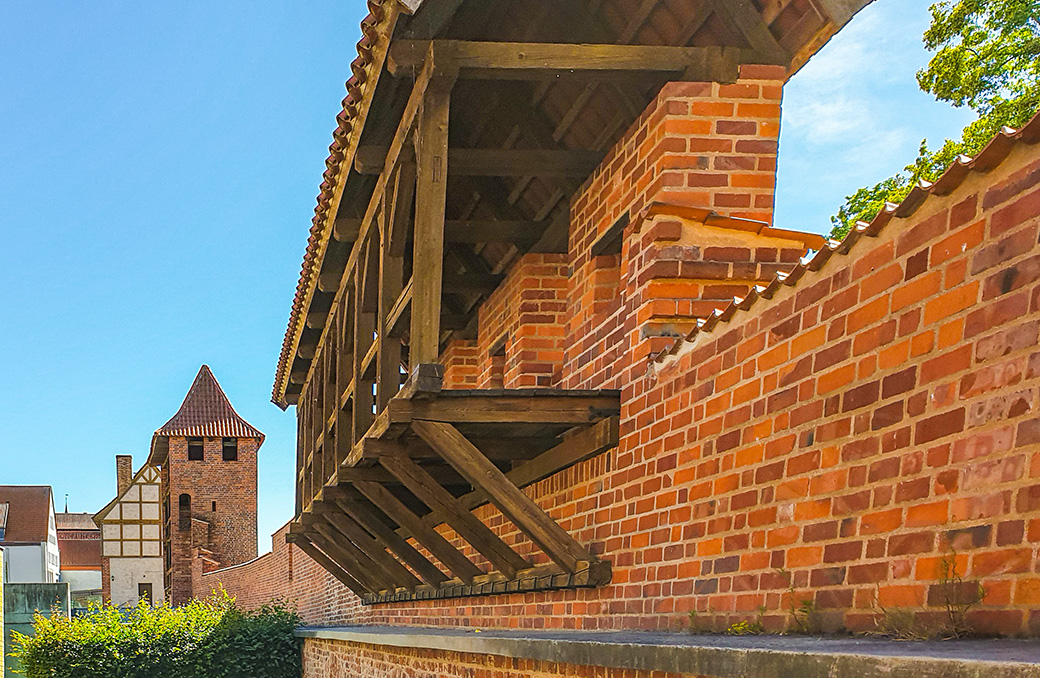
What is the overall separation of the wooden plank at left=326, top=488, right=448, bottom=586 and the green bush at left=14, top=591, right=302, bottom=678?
8.89 m

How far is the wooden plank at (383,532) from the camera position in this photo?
30.7ft

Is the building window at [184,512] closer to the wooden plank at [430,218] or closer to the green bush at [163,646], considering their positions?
the green bush at [163,646]

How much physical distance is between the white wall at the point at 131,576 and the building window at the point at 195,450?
4.22 metres

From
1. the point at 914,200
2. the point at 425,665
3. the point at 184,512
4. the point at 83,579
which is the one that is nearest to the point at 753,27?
the point at 914,200

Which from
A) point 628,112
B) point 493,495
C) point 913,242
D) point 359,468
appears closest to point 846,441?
point 913,242

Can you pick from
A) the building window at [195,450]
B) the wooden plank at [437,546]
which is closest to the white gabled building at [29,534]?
the building window at [195,450]

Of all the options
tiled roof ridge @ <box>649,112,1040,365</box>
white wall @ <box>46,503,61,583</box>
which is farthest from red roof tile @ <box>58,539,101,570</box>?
tiled roof ridge @ <box>649,112,1040,365</box>

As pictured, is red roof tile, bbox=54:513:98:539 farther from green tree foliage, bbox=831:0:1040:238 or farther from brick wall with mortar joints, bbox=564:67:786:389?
brick wall with mortar joints, bbox=564:67:786:389

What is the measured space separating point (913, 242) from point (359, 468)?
18.1 ft

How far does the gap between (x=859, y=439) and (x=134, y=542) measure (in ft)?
125

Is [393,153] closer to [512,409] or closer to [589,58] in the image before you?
[589,58]

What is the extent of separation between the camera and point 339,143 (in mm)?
7434

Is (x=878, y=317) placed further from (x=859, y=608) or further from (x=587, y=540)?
(x=587, y=540)

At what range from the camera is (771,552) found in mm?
3848
